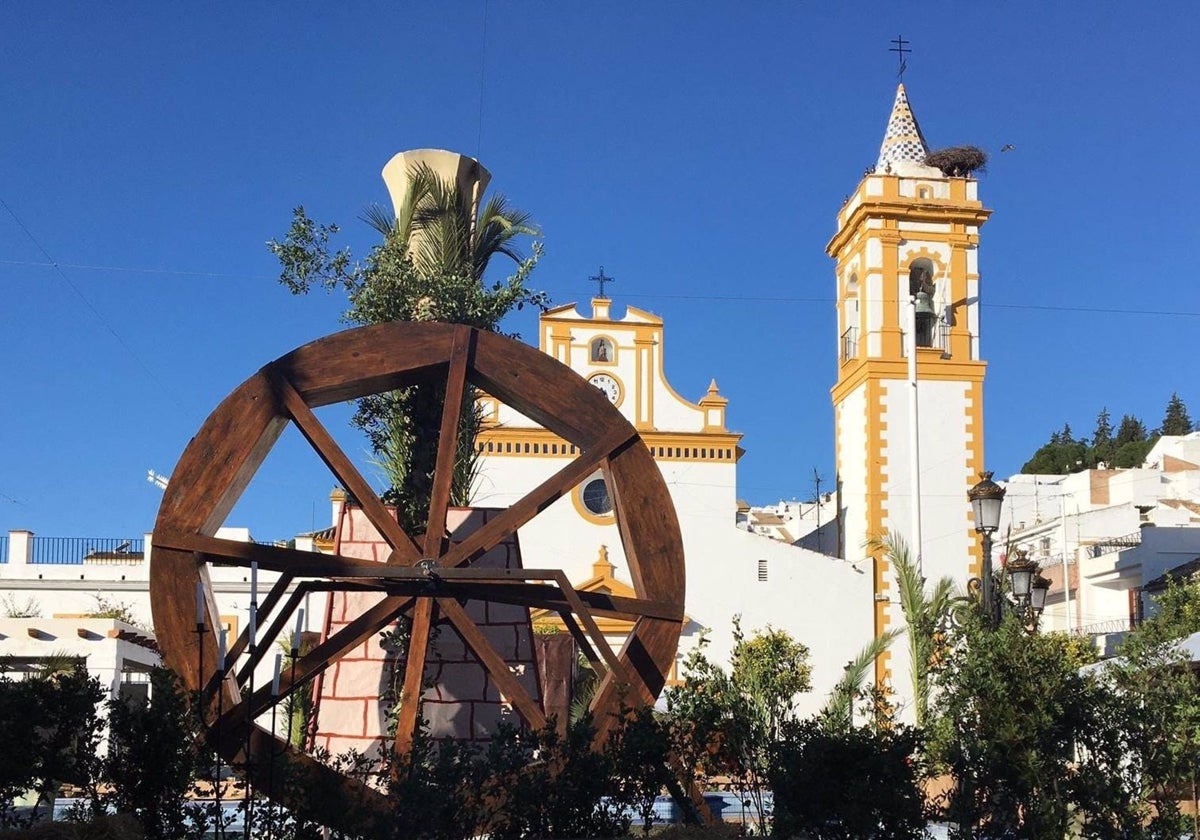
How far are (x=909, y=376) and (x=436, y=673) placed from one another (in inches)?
767

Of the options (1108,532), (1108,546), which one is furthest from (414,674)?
(1108,532)

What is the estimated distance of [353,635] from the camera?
28.5 feet

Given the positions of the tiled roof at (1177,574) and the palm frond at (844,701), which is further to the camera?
the tiled roof at (1177,574)

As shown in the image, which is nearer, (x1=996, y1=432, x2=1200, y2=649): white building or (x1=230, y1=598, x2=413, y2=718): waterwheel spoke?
(x1=230, y1=598, x2=413, y2=718): waterwheel spoke

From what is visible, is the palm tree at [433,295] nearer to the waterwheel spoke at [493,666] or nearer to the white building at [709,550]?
the waterwheel spoke at [493,666]

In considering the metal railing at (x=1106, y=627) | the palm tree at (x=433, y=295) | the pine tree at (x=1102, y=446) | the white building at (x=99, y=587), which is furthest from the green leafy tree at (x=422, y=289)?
the pine tree at (x=1102, y=446)

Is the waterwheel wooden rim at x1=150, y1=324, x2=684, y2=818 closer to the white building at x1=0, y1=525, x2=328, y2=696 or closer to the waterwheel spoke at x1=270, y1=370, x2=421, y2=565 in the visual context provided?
the waterwheel spoke at x1=270, y1=370, x2=421, y2=565

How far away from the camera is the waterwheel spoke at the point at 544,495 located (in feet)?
29.7

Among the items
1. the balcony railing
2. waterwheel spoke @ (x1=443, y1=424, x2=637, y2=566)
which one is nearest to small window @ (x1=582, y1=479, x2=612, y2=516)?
the balcony railing

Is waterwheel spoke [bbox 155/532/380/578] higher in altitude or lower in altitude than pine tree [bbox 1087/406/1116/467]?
lower

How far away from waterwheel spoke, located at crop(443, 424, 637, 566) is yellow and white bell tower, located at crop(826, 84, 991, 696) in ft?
60.1

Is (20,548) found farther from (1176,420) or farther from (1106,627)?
(1176,420)

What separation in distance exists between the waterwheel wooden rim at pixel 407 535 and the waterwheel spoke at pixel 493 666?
0.01 meters

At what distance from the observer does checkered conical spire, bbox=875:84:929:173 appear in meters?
31.3
